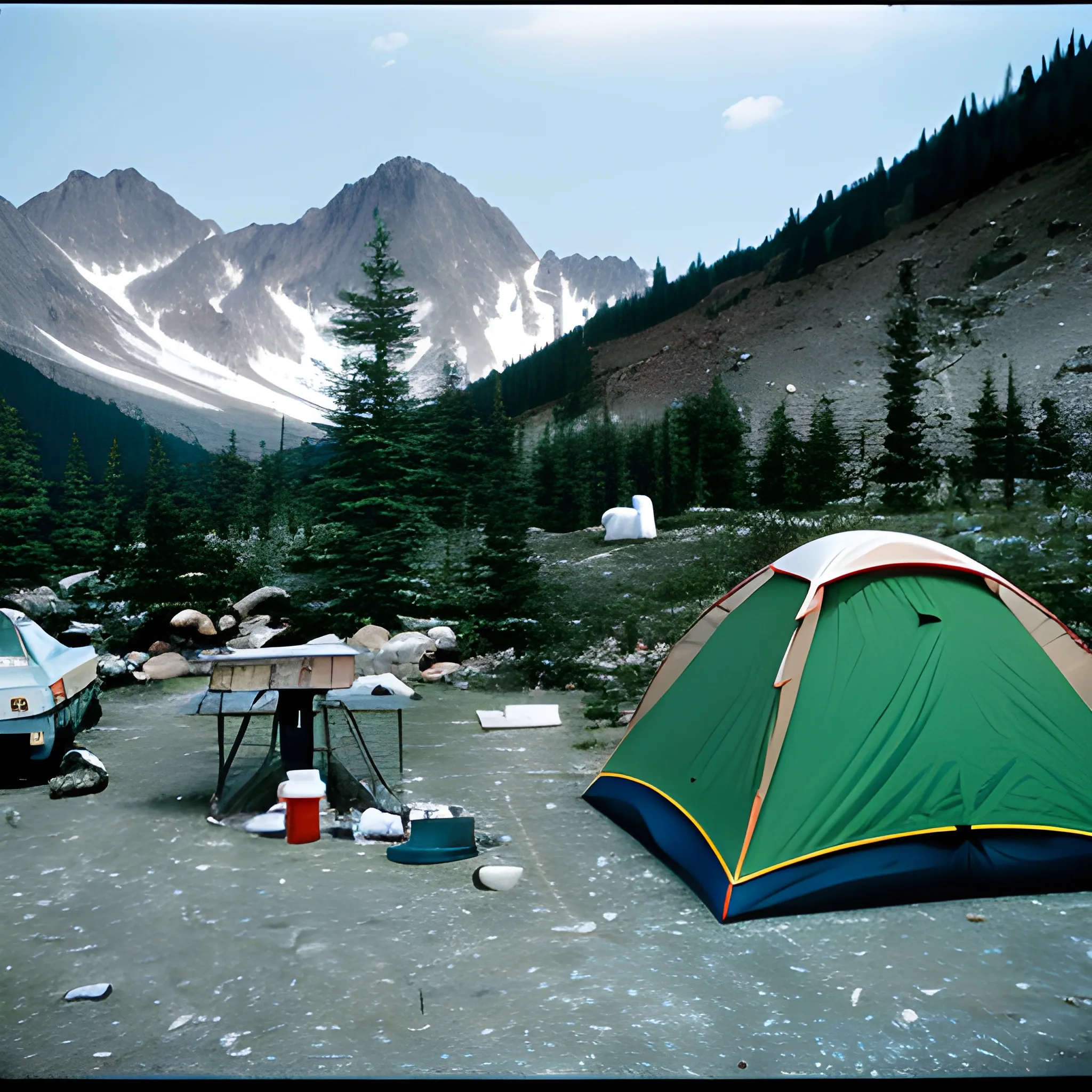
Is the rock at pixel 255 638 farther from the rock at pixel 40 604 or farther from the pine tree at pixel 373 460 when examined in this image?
the rock at pixel 40 604

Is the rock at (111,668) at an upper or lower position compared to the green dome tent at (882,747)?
lower

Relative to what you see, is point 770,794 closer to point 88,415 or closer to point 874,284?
point 88,415

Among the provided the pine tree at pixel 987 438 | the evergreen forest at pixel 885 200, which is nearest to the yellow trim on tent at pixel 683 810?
the evergreen forest at pixel 885 200

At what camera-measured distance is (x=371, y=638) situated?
37.4 feet

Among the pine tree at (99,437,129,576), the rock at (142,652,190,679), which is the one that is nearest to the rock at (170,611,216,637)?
the rock at (142,652,190,679)

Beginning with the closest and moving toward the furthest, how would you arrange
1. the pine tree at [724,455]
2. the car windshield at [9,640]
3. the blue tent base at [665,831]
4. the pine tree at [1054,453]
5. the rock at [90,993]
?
the rock at [90,993] → the blue tent base at [665,831] → the car windshield at [9,640] → the pine tree at [1054,453] → the pine tree at [724,455]

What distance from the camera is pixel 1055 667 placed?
167 inches

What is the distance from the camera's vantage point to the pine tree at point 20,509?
11523mm

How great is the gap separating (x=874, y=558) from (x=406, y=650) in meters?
7.04

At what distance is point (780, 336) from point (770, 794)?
1715 cm

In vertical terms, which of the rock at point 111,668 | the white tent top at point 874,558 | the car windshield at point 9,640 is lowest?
the rock at point 111,668

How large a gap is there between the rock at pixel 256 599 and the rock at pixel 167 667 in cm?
171

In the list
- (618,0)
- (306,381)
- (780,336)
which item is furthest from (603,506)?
(618,0)

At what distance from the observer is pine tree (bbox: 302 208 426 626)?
12.9 m
